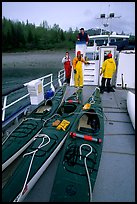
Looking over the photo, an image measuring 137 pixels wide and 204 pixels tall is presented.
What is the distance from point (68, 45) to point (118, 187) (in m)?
66.1

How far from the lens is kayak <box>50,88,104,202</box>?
2381mm

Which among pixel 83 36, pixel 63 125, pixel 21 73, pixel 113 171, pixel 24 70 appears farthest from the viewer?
pixel 24 70

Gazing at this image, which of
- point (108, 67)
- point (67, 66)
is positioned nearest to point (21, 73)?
point (67, 66)

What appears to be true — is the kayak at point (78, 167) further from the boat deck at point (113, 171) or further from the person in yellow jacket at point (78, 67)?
the person in yellow jacket at point (78, 67)

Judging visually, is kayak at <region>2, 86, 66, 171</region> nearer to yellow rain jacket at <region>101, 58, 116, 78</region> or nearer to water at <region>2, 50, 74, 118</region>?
water at <region>2, 50, 74, 118</region>

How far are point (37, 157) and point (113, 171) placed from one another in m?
1.38

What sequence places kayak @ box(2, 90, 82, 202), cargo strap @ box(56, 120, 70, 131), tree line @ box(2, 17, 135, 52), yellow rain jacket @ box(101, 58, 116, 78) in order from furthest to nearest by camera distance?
tree line @ box(2, 17, 135, 52) → yellow rain jacket @ box(101, 58, 116, 78) → cargo strap @ box(56, 120, 70, 131) → kayak @ box(2, 90, 82, 202)

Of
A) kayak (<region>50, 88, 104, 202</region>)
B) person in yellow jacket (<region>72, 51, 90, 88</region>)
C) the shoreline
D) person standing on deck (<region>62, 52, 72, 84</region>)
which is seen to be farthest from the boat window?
the shoreline

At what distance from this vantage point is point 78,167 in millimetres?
2748

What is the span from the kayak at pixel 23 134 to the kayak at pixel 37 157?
178 mm

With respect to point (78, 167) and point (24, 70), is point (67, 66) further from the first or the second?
point (24, 70)

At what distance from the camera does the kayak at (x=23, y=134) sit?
3281 mm

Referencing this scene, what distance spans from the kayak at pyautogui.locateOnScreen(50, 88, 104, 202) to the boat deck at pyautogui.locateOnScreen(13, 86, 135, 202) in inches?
17.1

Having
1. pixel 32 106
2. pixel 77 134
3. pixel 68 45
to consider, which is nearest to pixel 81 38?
pixel 32 106
